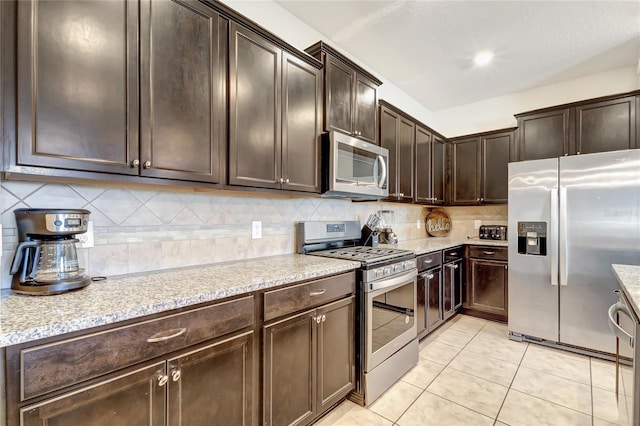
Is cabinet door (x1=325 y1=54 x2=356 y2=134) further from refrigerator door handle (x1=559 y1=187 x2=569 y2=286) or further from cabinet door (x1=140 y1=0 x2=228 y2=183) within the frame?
refrigerator door handle (x1=559 y1=187 x2=569 y2=286)

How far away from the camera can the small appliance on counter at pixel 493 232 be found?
3633 millimetres

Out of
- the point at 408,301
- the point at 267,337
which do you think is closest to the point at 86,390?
the point at 267,337

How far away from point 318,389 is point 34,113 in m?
1.76

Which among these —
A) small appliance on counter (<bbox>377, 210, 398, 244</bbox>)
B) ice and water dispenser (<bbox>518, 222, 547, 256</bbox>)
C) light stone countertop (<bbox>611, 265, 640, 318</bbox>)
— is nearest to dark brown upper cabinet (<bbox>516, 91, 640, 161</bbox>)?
ice and water dispenser (<bbox>518, 222, 547, 256</bbox>)

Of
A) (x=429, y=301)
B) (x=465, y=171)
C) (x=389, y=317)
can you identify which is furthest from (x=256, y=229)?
(x=465, y=171)

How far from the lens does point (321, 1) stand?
84.1 inches

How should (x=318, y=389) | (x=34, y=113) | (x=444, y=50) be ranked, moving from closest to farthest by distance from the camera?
(x=34, y=113) < (x=318, y=389) < (x=444, y=50)

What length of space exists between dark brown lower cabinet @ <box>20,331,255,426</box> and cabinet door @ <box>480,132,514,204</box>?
11.6 feet

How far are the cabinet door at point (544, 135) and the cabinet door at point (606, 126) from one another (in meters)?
0.11

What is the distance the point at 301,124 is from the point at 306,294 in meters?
1.12

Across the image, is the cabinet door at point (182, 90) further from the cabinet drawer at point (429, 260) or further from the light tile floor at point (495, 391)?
the cabinet drawer at point (429, 260)

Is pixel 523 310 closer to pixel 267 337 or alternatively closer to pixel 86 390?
pixel 267 337

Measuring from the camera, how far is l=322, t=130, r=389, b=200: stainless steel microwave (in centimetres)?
203

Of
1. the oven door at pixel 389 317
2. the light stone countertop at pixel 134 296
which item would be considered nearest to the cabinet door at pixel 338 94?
the light stone countertop at pixel 134 296
